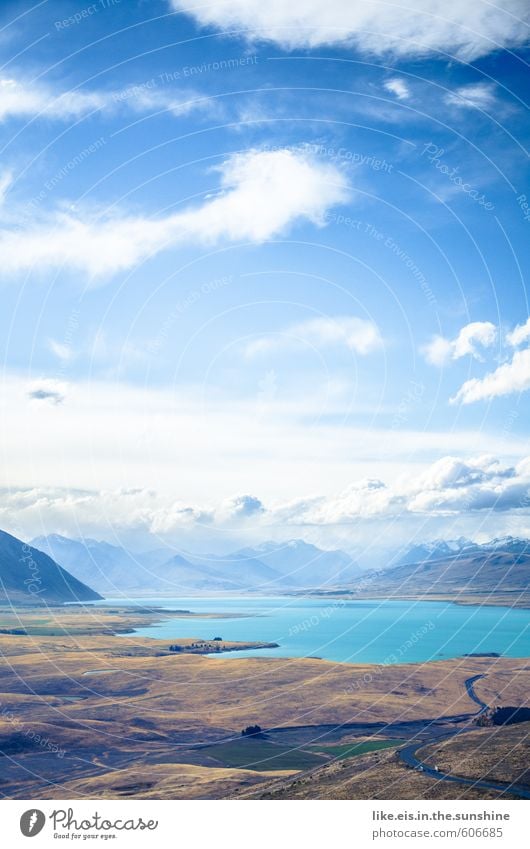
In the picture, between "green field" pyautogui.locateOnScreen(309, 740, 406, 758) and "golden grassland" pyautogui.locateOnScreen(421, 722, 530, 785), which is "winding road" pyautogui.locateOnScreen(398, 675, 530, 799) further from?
"green field" pyautogui.locateOnScreen(309, 740, 406, 758)

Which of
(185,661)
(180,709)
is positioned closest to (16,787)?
(180,709)

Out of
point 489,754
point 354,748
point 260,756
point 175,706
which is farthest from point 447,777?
point 175,706

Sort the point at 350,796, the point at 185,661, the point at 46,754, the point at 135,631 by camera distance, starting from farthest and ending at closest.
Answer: the point at 135,631, the point at 185,661, the point at 46,754, the point at 350,796

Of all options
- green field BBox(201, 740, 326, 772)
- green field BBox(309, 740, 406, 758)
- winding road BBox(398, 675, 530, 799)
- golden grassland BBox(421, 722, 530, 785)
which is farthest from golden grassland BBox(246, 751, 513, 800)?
green field BBox(309, 740, 406, 758)

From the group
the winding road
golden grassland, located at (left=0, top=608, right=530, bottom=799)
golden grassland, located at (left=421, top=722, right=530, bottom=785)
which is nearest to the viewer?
the winding road

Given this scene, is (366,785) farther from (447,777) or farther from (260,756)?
(260,756)
